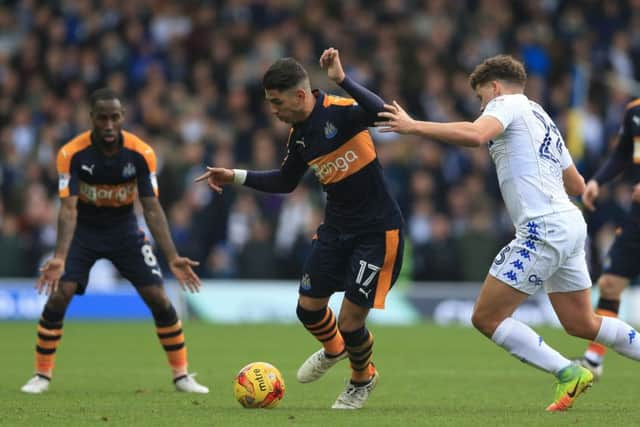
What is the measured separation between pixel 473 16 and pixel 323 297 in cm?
1749

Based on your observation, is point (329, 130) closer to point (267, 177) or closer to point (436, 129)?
point (267, 177)

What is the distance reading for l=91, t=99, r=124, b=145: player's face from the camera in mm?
11102

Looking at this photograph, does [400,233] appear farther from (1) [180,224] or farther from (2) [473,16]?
(2) [473,16]

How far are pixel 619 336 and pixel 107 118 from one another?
4.79 m

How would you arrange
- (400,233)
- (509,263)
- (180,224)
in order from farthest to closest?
(180,224), (400,233), (509,263)

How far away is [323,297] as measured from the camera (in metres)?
9.94

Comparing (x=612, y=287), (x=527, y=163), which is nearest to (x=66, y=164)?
(x=527, y=163)

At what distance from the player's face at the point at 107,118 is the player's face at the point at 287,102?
219cm

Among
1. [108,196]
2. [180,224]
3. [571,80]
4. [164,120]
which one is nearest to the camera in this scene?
[108,196]

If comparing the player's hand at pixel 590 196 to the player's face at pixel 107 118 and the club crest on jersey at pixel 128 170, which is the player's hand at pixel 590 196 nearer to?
the club crest on jersey at pixel 128 170

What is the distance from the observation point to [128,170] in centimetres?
1128

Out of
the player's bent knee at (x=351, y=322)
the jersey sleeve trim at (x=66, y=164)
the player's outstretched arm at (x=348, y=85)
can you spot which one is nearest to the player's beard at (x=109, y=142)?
the jersey sleeve trim at (x=66, y=164)

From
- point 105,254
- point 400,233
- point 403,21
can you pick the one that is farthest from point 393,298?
point 400,233

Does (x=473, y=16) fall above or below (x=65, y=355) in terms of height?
above
